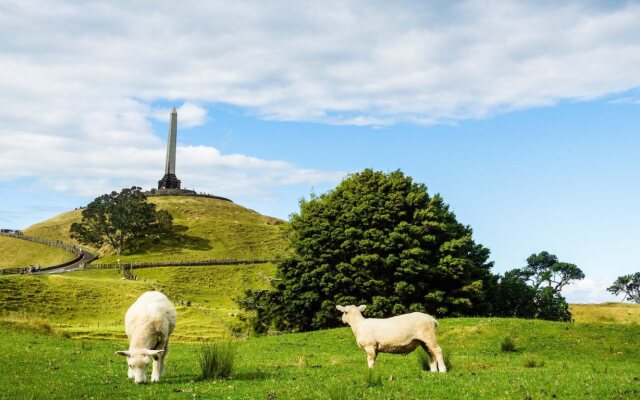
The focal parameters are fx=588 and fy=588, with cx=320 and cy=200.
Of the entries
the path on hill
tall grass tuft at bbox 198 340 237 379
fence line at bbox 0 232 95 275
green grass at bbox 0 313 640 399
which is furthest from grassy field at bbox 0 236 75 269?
tall grass tuft at bbox 198 340 237 379

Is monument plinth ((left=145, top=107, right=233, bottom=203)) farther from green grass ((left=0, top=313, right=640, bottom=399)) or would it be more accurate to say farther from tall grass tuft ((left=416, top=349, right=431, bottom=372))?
tall grass tuft ((left=416, top=349, right=431, bottom=372))

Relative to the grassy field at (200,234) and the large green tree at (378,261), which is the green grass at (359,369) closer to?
the large green tree at (378,261)

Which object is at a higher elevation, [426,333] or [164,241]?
[164,241]

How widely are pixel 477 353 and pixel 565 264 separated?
92.5 meters

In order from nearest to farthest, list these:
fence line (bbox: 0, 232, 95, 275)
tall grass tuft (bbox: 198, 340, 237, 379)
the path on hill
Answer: tall grass tuft (bbox: 198, 340, 237, 379) → the path on hill → fence line (bbox: 0, 232, 95, 275)

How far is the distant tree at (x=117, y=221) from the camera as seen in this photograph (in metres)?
140

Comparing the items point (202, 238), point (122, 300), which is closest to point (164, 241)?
point (202, 238)

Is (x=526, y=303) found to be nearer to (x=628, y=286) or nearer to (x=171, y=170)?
(x=628, y=286)

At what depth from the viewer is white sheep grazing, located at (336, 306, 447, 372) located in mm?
19359

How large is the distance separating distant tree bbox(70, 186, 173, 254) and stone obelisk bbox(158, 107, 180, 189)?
31320mm

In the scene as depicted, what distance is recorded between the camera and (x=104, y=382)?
18.0 m

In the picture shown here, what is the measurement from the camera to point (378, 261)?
4816cm

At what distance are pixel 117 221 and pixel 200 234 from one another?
22073 millimetres

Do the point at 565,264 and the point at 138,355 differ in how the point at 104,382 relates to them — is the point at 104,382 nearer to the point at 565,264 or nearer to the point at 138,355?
the point at 138,355
